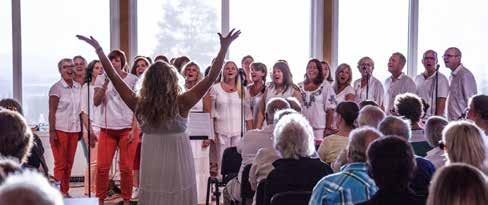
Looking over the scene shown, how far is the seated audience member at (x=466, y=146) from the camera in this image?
2.84 meters

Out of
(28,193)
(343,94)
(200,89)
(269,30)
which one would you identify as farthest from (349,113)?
(269,30)

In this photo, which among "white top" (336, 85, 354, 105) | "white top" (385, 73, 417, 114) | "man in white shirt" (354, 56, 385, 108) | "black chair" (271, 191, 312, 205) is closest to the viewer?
"black chair" (271, 191, 312, 205)

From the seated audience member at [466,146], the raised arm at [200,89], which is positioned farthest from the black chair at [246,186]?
the seated audience member at [466,146]

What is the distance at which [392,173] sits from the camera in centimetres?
226

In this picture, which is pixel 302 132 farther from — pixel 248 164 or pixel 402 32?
pixel 402 32

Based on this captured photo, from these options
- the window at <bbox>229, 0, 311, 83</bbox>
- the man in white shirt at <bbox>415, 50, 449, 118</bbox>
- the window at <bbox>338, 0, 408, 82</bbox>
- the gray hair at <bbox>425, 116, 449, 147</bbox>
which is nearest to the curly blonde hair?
the gray hair at <bbox>425, 116, 449, 147</bbox>

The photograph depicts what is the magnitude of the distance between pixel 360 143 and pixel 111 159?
327cm

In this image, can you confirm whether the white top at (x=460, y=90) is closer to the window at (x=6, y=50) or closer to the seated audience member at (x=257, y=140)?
the seated audience member at (x=257, y=140)

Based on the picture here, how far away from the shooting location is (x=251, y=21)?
27.8 feet

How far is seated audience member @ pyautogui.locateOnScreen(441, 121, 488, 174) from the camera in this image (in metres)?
2.84

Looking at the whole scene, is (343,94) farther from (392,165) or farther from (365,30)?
(392,165)

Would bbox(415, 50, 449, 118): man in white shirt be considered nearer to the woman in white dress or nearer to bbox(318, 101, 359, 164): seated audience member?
bbox(318, 101, 359, 164): seated audience member

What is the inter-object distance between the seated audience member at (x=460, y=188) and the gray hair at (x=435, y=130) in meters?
1.83

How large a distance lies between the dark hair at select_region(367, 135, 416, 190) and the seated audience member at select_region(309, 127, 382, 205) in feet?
1.20
